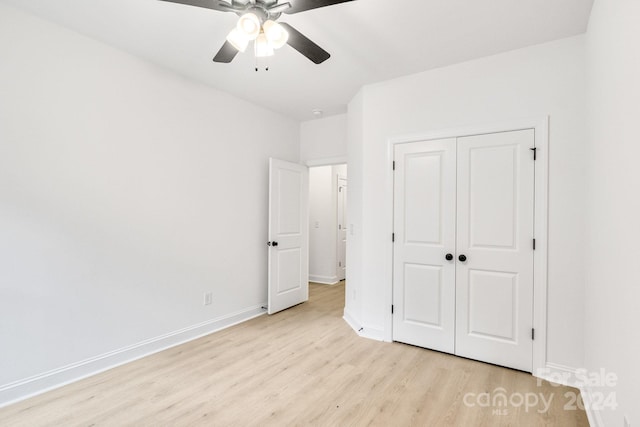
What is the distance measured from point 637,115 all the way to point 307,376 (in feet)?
8.43

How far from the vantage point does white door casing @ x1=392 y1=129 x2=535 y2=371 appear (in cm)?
269

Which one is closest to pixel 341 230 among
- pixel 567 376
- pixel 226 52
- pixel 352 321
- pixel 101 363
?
pixel 352 321

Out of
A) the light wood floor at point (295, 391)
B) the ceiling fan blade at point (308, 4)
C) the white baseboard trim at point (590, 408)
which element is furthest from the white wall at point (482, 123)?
the ceiling fan blade at point (308, 4)

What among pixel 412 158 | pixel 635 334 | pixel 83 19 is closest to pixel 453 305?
pixel 412 158

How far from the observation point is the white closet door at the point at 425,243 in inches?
118

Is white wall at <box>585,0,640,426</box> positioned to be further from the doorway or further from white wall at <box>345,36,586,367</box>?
the doorway

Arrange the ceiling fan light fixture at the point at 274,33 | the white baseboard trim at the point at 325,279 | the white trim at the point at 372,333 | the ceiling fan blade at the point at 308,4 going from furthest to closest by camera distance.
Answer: the white baseboard trim at the point at 325,279, the white trim at the point at 372,333, the ceiling fan light fixture at the point at 274,33, the ceiling fan blade at the point at 308,4

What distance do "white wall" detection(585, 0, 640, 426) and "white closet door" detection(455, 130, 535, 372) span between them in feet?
1.58

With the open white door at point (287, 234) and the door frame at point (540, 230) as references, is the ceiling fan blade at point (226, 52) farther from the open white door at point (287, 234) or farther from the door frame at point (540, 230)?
the door frame at point (540, 230)

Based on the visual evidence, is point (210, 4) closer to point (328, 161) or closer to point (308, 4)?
→ point (308, 4)

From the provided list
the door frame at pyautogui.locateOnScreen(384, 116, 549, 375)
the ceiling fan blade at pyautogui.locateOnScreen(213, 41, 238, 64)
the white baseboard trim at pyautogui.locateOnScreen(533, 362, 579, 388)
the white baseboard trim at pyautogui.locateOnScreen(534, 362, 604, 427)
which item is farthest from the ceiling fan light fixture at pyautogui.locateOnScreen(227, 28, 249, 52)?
→ the white baseboard trim at pyautogui.locateOnScreen(533, 362, 579, 388)

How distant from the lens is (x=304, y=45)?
6.72 feet

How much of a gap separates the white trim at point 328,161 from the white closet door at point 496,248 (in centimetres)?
186

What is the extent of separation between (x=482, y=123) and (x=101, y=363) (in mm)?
3886
